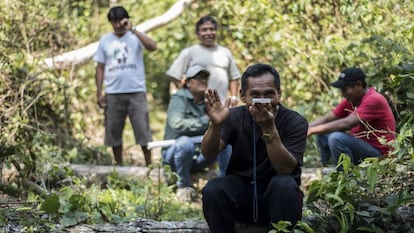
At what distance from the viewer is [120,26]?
7.51m

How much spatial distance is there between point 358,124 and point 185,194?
5.16ft

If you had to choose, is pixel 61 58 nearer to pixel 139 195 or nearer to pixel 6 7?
pixel 6 7

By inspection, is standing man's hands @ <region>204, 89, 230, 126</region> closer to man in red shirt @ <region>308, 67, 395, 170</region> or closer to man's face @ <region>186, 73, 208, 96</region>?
man in red shirt @ <region>308, 67, 395, 170</region>

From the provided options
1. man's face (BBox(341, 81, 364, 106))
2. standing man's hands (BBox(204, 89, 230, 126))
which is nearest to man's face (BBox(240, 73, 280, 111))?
standing man's hands (BBox(204, 89, 230, 126))

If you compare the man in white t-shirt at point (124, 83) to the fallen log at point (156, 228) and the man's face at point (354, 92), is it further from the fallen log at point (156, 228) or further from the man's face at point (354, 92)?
the fallen log at point (156, 228)

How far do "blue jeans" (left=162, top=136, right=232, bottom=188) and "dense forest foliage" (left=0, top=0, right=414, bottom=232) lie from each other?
1.63ft

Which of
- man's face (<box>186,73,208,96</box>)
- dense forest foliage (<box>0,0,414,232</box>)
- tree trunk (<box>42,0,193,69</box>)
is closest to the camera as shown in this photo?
dense forest foliage (<box>0,0,414,232</box>)

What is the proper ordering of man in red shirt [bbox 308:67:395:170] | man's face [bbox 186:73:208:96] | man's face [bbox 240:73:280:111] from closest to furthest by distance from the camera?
man's face [bbox 240:73:280:111] → man in red shirt [bbox 308:67:395:170] → man's face [bbox 186:73:208:96]

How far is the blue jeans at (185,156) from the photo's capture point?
6.67m

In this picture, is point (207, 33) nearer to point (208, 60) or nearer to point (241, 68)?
point (208, 60)

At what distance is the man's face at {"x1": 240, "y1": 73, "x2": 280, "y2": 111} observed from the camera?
→ 4520 millimetres

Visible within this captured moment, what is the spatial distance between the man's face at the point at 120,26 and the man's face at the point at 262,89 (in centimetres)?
313

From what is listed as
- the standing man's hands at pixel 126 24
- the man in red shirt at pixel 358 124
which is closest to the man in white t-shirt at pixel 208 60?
the standing man's hands at pixel 126 24

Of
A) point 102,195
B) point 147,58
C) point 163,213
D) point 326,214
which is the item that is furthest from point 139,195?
point 147,58
